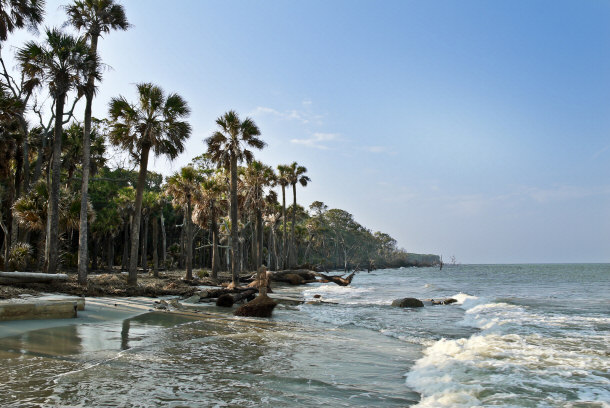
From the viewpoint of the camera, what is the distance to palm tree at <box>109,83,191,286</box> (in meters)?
19.9

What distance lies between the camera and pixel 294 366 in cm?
722

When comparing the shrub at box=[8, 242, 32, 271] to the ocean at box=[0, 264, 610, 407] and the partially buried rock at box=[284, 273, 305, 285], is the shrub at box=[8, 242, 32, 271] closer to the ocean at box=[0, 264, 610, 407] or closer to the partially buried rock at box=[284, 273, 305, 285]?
the ocean at box=[0, 264, 610, 407]

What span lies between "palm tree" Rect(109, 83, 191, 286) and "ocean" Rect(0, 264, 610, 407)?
27.9 ft

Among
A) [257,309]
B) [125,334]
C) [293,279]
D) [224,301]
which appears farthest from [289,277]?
[125,334]

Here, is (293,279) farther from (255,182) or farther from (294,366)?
(294,366)

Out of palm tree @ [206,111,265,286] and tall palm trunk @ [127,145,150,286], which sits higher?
palm tree @ [206,111,265,286]

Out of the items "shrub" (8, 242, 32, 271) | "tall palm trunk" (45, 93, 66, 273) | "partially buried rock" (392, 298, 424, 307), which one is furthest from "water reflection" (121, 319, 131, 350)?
"partially buried rock" (392, 298, 424, 307)

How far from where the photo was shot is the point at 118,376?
5984 mm

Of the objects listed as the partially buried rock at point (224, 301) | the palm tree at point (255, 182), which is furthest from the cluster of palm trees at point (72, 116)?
the palm tree at point (255, 182)

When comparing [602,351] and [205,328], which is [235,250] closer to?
[205,328]

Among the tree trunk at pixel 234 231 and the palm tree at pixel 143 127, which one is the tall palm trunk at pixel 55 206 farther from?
the tree trunk at pixel 234 231

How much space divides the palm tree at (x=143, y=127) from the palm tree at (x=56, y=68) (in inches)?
101

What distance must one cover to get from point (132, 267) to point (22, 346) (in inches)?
518

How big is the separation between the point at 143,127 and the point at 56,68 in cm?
433
